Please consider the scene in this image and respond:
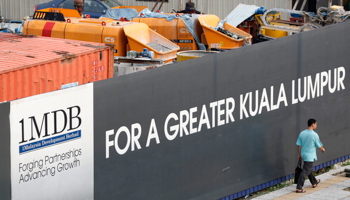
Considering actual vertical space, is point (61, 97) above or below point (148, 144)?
above

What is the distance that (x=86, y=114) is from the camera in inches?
360

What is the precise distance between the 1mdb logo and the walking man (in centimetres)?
417

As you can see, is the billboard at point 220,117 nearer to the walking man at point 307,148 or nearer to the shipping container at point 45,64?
the walking man at point 307,148

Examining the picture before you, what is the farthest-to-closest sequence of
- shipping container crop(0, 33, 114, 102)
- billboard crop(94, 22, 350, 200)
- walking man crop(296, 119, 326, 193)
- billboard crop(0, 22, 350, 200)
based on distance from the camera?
walking man crop(296, 119, 326, 193)
shipping container crop(0, 33, 114, 102)
billboard crop(94, 22, 350, 200)
billboard crop(0, 22, 350, 200)

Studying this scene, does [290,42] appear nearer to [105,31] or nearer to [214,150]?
[214,150]

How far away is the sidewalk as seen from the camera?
11.3 m

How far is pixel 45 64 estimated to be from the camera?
12.0 metres

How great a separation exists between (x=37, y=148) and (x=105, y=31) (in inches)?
335

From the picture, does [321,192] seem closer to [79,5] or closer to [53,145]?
[53,145]

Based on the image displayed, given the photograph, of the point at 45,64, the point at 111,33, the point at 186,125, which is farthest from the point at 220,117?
the point at 111,33

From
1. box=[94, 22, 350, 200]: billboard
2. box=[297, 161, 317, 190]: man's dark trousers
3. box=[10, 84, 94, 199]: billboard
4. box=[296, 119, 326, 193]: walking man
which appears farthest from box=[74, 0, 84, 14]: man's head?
box=[10, 84, 94, 199]: billboard

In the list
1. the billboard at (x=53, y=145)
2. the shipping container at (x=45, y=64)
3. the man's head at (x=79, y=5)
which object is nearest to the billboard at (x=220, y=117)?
the billboard at (x=53, y=145)

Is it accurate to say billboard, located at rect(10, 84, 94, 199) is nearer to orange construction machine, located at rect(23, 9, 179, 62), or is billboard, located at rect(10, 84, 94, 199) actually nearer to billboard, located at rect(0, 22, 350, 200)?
billboard, located at rect(0, 22, 350, 200)

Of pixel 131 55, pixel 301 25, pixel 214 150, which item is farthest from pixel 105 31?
pixel 214 150
